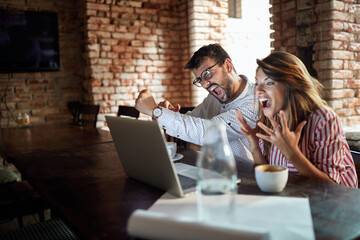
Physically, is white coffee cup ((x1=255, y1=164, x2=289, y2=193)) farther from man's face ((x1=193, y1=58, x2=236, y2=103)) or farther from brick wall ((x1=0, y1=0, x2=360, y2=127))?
brick wall ((x1=0, y1=0, x2=360, y2=127))

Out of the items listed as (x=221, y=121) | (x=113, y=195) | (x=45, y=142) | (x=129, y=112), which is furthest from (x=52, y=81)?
(x=113, y=195)

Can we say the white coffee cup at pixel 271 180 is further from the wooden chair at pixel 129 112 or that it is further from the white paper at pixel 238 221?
the wooden chair at pixel 129 112

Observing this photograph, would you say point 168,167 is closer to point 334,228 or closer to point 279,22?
point 334,228

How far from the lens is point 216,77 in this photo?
1.72 meters

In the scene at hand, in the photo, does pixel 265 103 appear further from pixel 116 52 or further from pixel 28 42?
pixel 28 42

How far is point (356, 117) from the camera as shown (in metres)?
2.21

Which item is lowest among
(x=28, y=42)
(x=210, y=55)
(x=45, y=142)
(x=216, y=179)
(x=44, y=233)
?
(x=44, y=233)

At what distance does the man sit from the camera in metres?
1.54

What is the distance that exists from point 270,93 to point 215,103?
72 cm

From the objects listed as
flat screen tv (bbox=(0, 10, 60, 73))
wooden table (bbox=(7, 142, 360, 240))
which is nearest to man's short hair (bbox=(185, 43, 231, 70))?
wooden table (bbox=(7, 142, 360, 240))

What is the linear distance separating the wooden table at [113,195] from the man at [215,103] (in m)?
0.22

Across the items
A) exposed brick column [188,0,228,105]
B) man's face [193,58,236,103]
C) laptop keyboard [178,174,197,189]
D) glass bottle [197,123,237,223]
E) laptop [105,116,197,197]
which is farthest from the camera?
exposed brick column [188,0,228,105]

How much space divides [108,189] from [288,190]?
52 cm

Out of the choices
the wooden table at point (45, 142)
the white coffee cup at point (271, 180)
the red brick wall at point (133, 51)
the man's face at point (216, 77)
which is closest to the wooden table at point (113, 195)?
the white coffee cup at point (271, 180)
